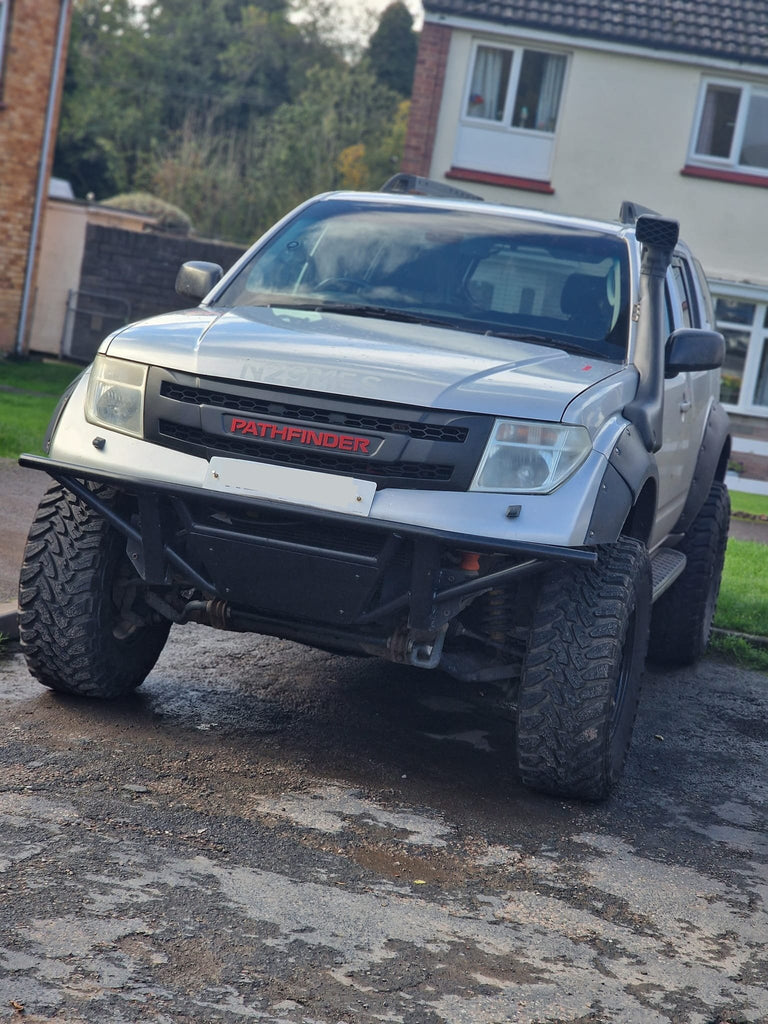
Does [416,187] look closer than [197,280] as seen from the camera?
No

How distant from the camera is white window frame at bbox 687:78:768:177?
21500 millimetres

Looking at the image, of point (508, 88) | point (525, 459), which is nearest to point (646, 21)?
point (508, 88)

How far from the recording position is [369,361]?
4297mm

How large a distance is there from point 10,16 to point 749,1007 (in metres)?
18.6

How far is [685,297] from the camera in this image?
22.2 feet

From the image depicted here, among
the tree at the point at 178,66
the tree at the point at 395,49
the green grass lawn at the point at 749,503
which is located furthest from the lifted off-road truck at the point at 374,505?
the tree at the point at 395,49

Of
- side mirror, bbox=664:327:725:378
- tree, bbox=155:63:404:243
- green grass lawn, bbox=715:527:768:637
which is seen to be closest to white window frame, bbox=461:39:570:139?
green grass lawn, bbox=715:527:768:637

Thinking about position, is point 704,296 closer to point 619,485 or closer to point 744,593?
point 744,593

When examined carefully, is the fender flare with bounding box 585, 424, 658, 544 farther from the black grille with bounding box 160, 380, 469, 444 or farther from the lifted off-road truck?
the black grille with bounding box 160, 380, 469, 444

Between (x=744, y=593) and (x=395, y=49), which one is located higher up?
(x=395, y=49)

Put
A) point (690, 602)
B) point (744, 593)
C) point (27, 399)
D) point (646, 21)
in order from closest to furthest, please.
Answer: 1. point (690, 602)
2. point (744, 593)
3. point (27, 399)
4. point (646, 21)

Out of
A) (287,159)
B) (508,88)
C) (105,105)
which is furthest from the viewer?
(105,105)

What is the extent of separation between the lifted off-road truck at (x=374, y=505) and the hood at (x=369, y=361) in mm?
11

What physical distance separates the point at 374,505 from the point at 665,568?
235 cm
